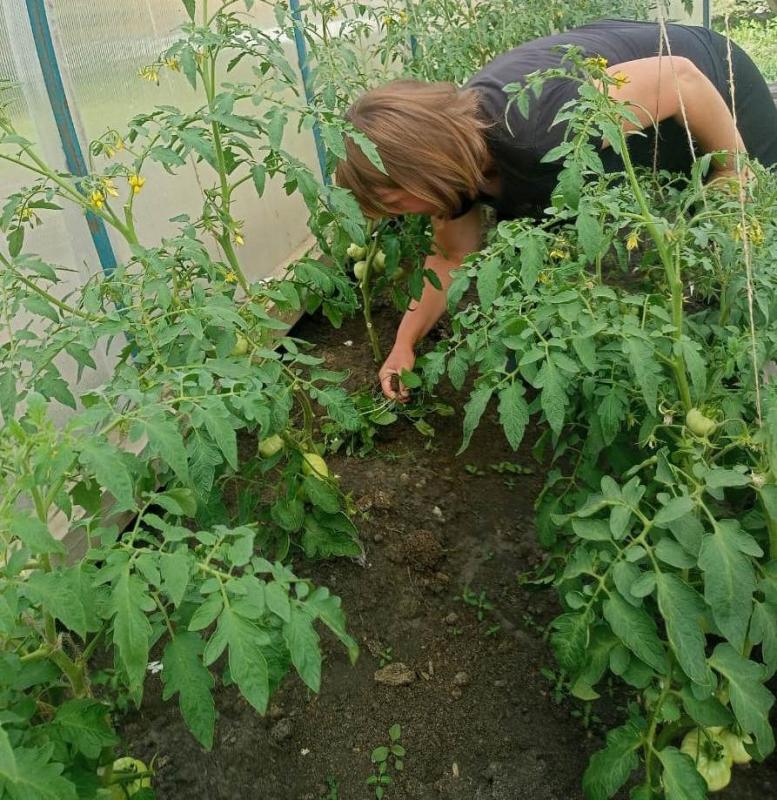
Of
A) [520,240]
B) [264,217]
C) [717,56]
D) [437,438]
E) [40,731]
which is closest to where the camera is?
[40,731]

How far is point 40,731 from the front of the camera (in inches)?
42.6

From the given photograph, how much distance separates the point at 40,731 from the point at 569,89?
5.54 ft

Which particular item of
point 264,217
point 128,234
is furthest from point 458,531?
point 264,217

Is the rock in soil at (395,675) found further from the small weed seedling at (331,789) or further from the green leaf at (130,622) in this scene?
the green leaf at (130,622)

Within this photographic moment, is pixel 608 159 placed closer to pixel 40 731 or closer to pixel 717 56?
pixel 717 56

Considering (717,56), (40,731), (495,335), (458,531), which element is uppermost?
(717,56)

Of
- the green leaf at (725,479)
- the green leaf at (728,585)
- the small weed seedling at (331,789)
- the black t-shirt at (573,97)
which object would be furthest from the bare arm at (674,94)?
the small weed seedling at (331,789)

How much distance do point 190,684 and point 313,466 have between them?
727 millimetres

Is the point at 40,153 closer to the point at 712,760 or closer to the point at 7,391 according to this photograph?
the point at 7,391

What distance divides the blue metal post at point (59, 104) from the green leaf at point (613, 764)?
154cm

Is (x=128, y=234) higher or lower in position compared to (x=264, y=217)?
higher

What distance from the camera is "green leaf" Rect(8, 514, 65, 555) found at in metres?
0.94

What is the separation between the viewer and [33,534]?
0.95m

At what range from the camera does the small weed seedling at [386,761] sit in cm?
158
